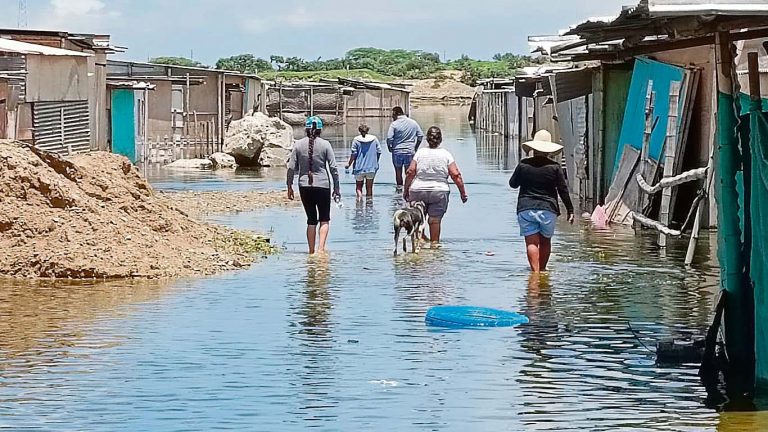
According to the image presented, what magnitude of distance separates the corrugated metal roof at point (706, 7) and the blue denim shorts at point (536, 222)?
19.5 ft

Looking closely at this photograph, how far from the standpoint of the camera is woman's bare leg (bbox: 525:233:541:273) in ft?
43.9

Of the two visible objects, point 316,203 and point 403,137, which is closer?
point 316,203

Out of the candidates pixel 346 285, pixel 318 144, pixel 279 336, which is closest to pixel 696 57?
pixel 318 144

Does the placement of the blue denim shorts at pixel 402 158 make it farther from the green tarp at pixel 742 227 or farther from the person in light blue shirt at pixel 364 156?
the green tarp at pixel 742 227

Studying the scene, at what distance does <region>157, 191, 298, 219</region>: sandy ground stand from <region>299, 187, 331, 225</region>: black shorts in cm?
492

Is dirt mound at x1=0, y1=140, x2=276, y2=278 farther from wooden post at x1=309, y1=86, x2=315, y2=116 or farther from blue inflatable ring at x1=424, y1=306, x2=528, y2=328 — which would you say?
wooden post at x1=309, y1=86, x2=315, y2=116

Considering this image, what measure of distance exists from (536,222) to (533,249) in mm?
384

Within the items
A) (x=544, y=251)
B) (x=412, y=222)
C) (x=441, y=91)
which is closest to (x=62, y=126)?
(x=412, y=222)

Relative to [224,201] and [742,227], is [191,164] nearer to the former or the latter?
[224,201]

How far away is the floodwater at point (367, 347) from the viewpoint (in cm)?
788

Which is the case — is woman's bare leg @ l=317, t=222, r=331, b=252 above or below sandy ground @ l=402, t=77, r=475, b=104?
below

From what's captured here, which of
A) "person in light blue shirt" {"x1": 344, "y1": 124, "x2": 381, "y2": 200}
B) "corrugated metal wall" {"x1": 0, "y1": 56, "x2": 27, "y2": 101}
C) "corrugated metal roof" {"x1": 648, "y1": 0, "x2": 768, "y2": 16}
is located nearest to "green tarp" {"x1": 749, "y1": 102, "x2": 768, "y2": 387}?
"corrugated metal roof" {"x1": 648, "y1": 0, "x2": 768, "y2": 16}

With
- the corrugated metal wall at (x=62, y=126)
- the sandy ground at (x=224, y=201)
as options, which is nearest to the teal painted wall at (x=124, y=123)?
the corrugated metal wall at (x=62, y=126)

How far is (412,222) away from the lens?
15.3 m
